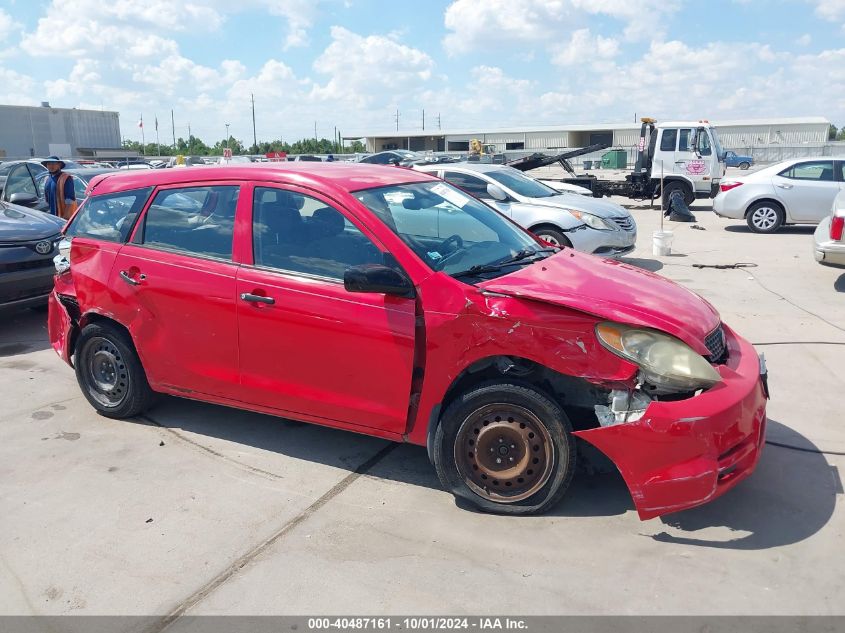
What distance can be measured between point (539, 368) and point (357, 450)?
1491 millimetres

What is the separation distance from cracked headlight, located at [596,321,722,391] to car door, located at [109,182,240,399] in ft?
7.28

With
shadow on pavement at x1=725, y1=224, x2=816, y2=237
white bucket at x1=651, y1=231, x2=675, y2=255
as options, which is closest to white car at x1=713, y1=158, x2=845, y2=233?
shadow on pavement at x1=725, y1=224, x2=816, y2=237

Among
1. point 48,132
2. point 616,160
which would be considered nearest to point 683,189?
point 616,160

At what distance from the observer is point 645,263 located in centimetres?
1095

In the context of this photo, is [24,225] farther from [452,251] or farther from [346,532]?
[346,532]

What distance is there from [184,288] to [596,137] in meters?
72.6

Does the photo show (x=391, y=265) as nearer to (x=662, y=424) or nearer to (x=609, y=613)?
(x=662, y=424)

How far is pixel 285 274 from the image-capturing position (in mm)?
4102

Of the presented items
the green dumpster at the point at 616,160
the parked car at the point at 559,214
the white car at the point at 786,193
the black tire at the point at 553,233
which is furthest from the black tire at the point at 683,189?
the green dumpster at the point at 616,160

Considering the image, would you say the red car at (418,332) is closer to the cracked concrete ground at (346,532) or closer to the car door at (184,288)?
the car door at (184,288)

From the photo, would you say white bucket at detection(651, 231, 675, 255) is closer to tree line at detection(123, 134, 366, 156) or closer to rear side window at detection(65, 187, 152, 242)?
rear side window at detection(65, 187, 152, 242)

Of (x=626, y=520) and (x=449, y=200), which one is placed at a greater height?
(x=449, y=200)
